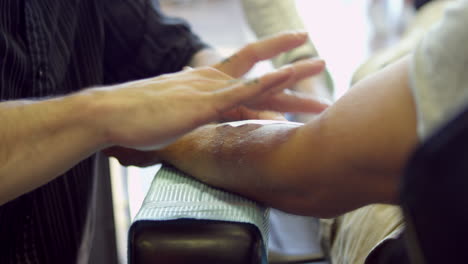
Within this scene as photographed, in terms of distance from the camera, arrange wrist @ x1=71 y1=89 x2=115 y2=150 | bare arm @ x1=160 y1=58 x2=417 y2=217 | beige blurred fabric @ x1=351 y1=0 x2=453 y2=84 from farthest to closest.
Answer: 1. beige blurred fabric @ x1=351 y1=0 x2=453 y2=84
2. wrist @ x1=71 y1=89 x2=115 y2=150
3. bare arm @ x1=160 y1=58 x2=417 y2=217

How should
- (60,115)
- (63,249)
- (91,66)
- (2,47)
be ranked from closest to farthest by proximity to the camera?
(60,115) → (2,47) → (63,249) → (91,66)

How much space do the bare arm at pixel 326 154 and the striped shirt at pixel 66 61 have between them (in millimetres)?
323

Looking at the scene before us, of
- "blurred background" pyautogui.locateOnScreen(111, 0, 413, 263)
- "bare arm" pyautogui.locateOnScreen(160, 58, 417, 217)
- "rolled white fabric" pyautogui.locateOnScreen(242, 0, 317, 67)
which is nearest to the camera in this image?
"bare arm" pyautogui.locateOnScreen(160, 58, 417, 217)

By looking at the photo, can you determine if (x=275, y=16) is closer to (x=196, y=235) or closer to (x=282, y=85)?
(x=282, y=85)

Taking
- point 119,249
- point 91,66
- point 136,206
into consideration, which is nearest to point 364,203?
point 136,206

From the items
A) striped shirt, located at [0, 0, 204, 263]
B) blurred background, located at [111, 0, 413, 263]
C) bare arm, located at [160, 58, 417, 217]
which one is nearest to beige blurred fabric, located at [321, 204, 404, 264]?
bare arm, located at [160, 58, 417, 217]

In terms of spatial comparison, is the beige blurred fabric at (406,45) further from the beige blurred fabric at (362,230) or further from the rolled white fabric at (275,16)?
the rolled white fabric at (275,16)

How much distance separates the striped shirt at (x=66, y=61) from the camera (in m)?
0.87

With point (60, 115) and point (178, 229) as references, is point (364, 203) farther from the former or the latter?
point (60, 115)

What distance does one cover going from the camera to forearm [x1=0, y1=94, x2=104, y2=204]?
647mm

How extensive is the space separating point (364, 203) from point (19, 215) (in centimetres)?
58

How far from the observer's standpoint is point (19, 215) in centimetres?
87

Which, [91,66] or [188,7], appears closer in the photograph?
[91,66]

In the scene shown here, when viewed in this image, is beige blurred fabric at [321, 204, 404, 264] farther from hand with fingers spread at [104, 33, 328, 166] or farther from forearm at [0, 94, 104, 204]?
forearm at [0, 94, 104, 204]
